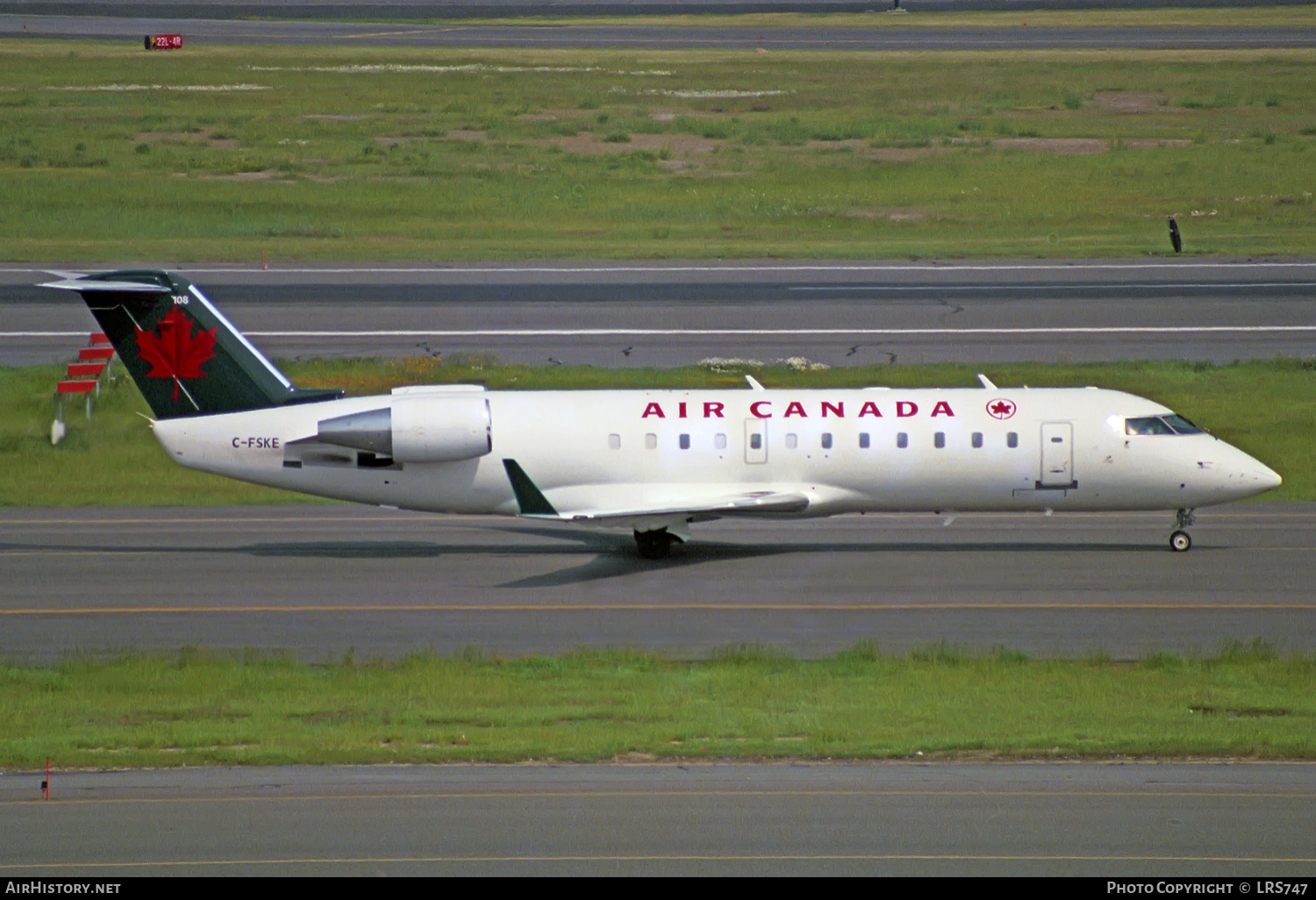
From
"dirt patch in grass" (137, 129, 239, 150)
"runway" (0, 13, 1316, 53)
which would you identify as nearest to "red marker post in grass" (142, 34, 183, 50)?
"runway" (0, 13, 1316, 53)

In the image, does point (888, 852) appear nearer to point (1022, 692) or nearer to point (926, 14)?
point (1022, 692)

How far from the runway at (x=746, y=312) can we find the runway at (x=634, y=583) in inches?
553

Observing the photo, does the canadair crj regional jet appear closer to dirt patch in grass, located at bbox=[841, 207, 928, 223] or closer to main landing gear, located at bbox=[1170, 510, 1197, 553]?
main landing gear, located at bbox=[1170, 510, 1197, 553]

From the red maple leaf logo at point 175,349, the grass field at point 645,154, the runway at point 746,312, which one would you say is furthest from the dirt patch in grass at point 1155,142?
the red maple leaf logo at point 175,349

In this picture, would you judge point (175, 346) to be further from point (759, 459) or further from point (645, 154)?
point (645, 154)

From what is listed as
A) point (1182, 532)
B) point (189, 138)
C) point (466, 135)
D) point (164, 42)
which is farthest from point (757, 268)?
point (164, 42)

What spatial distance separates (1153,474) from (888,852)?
16114 millimetres

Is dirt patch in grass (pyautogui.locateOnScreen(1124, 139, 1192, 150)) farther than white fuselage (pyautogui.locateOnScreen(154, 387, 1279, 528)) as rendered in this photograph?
Yes

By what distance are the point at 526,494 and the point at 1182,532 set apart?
1204 cm

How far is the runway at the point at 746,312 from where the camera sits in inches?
1921

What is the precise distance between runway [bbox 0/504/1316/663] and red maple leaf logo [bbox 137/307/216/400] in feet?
11.1

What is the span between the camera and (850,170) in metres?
77.1

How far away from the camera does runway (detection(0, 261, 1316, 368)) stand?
48781 millimetres

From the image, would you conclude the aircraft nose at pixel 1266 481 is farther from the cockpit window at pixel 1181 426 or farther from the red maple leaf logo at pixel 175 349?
the red maple leaf logo at pixel 175 349
